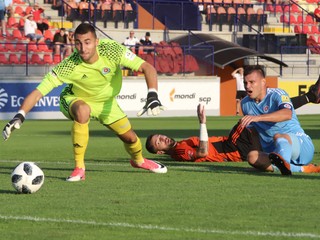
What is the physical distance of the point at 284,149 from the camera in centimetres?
1179

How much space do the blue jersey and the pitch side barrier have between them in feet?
60.3

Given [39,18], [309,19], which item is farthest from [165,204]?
[309,19]

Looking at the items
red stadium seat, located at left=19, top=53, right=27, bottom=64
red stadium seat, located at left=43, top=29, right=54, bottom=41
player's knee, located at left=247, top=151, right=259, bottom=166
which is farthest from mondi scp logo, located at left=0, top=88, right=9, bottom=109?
player's knee, located at left=247, top=151, right=259, bottom=166

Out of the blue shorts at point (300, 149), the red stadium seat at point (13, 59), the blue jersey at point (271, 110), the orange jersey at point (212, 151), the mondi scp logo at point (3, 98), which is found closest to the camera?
the blue shorts at point (300, 149)

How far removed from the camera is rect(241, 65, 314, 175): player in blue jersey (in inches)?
466

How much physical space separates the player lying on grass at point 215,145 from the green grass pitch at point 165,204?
197 millimetres

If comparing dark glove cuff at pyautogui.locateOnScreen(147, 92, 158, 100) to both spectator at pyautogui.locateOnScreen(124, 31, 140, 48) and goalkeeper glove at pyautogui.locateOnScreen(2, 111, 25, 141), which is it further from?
spectator at pyautogui.locateOnScreen(124, 31, 140, 48)

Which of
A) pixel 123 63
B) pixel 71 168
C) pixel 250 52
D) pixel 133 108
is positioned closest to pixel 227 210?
pixel 123 63

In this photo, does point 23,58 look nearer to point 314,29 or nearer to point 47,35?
point 47,35

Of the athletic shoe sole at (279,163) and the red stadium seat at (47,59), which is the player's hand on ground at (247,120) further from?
the red stadium seat at (47,59)

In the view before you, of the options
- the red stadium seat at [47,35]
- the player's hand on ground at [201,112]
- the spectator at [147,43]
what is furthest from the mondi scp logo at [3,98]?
the player's hand on ground at [201,112]

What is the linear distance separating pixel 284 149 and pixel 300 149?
1.75 feet

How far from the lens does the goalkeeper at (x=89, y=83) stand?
11.5 meters

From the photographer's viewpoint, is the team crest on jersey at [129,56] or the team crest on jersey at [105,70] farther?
the team crest on jersey at [105,70]
